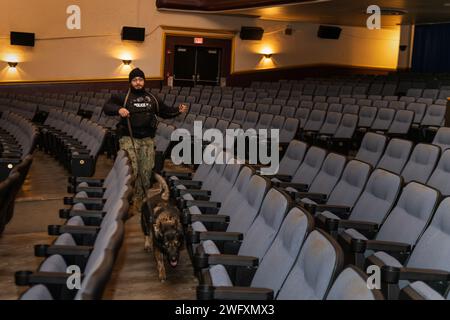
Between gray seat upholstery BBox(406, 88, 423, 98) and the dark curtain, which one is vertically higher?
the dark curtain

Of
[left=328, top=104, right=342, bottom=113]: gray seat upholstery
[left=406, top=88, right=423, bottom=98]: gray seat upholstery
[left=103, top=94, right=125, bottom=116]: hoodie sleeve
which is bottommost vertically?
[left=328, top=104, right=342, bottom=113]: gray seat upholstery

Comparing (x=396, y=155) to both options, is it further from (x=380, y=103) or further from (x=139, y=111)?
(x=380, y=103)

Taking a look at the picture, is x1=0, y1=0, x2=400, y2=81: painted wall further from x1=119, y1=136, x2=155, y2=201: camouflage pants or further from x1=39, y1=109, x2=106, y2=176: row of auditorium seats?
x1=119, y1=136, x2=155, y2=201: camouflage pants

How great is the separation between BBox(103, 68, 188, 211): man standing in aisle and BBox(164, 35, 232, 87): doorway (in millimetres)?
11057

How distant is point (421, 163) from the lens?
443cm

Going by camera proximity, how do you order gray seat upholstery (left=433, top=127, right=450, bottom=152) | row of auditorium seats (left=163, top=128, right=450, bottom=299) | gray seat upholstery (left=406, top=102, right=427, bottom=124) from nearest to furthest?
row of auditorium seats (left=163, top=128, right=450, bottom=299) → gray seat upholstery (left=433, top=127, right=450, bottom=152) → gray seat upholstery (left=406, top=102, right=427, bottom=124)

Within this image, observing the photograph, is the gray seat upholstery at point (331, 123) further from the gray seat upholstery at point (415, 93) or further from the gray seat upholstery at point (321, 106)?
the gray seat upholstery at point (415, 93)

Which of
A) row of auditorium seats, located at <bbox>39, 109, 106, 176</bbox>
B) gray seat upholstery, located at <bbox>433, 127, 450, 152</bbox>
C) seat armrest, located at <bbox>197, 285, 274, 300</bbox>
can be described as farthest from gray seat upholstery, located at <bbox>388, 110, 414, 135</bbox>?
seat armrest, located at <bbox>197, 285, 274, 300</bbox>

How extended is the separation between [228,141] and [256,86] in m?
9.12

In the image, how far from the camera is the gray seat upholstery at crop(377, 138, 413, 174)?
15.4 feet

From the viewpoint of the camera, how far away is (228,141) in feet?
19.6
